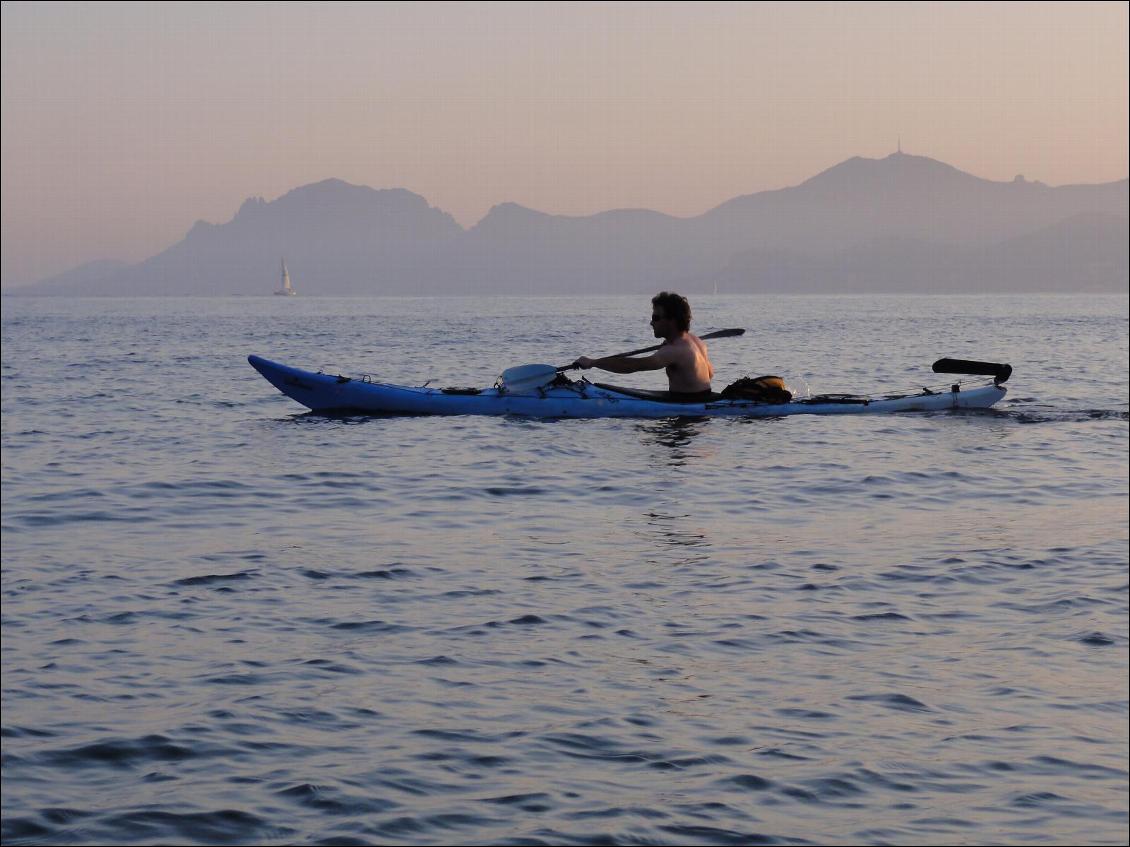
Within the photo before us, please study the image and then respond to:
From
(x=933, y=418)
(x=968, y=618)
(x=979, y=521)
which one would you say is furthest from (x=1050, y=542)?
(x=933, y=418)

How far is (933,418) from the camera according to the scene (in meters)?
19.9

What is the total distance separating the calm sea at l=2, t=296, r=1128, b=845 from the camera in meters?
5.36

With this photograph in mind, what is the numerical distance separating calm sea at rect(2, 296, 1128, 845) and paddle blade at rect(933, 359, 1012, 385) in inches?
124

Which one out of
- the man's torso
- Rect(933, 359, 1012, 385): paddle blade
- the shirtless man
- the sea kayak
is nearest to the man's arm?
the shirtless man

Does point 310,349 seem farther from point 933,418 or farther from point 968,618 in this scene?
point 968,618

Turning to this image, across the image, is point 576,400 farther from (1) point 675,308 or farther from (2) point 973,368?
(2) point 973,368

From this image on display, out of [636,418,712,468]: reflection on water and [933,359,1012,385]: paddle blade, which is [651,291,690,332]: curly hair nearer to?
[636,418,712,468]: reflection on water

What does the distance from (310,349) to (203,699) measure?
146 ft

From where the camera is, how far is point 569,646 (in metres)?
7.58

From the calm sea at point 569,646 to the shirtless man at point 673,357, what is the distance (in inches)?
52.6

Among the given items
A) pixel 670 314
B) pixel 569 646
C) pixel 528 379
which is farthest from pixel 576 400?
pixel 569 646

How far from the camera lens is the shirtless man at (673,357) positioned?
17734 mm

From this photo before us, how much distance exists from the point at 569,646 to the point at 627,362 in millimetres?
10335

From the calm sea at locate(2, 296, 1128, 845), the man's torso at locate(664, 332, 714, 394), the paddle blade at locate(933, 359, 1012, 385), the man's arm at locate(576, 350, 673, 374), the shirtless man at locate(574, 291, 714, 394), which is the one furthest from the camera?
the paddle blade at locate(933, 359, 1012, 385)
